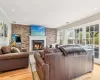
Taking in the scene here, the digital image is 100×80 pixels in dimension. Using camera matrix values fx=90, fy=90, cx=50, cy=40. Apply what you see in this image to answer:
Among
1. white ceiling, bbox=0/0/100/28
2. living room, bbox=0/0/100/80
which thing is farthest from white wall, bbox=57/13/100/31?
white ceiling, bbox=0/0/100/28

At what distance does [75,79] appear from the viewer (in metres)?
2.50

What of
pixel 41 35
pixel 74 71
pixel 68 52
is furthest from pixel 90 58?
pixel 41 35

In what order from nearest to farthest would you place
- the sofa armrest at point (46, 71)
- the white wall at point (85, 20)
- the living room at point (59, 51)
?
the sofa armrest at point (46, 71), the living room at point (59, 51), the white wall at point (85, 20)

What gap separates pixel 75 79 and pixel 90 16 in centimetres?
351

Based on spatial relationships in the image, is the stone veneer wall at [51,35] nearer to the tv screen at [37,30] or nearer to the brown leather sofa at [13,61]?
the tv screen at [37,30]

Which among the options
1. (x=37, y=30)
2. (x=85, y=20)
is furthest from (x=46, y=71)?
(x=37, y=30)

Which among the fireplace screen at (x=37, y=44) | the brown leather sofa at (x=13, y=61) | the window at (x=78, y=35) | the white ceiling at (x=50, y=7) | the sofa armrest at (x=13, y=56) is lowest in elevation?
the brown leather sofa at (x=13, y=61)

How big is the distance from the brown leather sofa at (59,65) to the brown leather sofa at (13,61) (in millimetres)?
1190

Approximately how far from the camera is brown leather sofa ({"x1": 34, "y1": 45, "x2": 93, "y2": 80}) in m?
1.99

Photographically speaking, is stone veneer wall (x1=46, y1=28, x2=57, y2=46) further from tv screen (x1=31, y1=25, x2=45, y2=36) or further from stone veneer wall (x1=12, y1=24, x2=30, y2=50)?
stone veneer wall (x1=12, y1=24, x2=30, y2=50)

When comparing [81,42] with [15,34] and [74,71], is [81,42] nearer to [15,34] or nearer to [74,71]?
[74,71]

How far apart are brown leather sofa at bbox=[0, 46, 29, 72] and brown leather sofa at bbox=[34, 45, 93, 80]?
46.8 inches

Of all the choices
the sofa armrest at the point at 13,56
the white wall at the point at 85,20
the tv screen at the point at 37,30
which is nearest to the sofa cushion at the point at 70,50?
the sofa armrest at the point at 13,56

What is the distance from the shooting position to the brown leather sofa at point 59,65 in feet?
6.52
